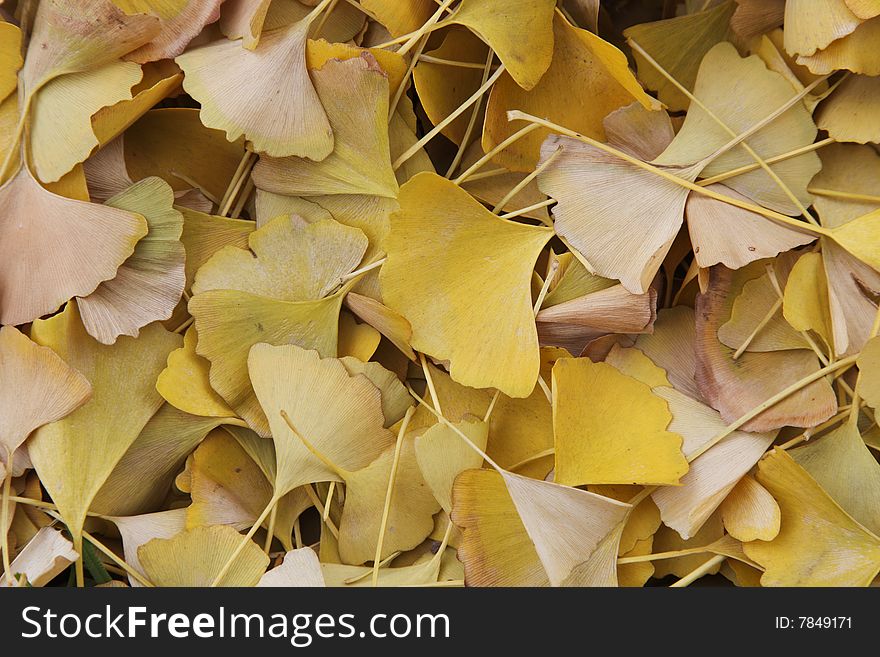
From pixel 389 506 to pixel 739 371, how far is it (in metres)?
0.25

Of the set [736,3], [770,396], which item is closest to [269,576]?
[770,396]

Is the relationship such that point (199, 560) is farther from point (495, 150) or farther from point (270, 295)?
point (495, 150)

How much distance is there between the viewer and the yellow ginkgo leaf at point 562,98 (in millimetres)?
584

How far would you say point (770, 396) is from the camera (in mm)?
570

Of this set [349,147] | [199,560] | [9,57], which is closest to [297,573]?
[199,560]

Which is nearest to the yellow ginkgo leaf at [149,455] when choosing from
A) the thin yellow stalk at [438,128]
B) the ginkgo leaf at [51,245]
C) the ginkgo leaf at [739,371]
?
the ginkgo leaf at [51,245]

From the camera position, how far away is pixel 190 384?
22.7 inches

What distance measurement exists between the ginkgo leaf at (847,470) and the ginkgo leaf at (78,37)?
1.69 ft

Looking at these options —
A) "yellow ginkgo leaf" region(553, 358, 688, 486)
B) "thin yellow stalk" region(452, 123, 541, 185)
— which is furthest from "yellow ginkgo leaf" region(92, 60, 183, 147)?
"yellow ginkgo leaf" region(553, 358, 688, 486)

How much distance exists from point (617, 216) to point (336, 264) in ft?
0.63

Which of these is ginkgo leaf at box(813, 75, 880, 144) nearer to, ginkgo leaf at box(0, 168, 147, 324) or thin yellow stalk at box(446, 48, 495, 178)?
thin yellow stalk at box(446, 48, 495, 178)
